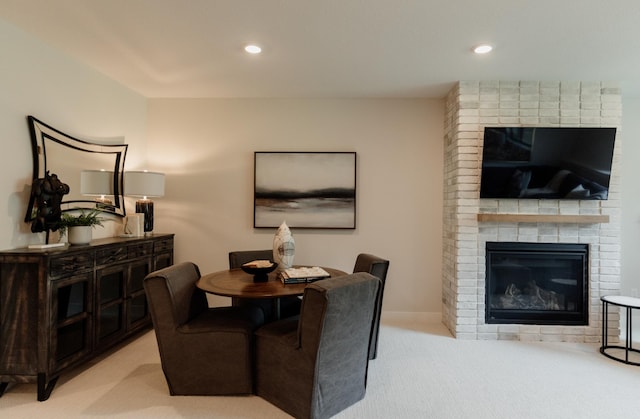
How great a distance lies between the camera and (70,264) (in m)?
2.41

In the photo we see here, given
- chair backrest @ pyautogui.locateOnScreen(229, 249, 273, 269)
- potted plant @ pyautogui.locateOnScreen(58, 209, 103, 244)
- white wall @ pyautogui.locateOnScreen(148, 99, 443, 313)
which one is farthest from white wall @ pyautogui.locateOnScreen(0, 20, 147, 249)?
chair backrest @ pyautogui.locateOnScreen(229, 249, 273, 269)

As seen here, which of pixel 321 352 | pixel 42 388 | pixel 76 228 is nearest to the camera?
pixel 321 352

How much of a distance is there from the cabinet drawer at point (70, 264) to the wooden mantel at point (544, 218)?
340cm

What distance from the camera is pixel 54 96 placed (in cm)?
278

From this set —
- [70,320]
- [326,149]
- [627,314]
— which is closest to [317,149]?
[326,149]

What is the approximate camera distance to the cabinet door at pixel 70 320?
7.54 feet

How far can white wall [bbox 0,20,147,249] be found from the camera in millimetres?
2381

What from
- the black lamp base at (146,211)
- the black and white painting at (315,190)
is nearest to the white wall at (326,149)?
the black and white painting at (315,190)

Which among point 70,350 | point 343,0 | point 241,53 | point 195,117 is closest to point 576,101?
point 343,0

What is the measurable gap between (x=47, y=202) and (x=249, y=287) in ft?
5.23

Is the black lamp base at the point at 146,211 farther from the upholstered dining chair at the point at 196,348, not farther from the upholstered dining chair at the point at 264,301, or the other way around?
the upholstered dining chair at the point at 196,348

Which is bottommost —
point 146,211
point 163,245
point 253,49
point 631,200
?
point 163,245

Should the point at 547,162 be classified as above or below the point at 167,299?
above

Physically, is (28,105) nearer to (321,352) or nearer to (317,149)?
(317,149)
